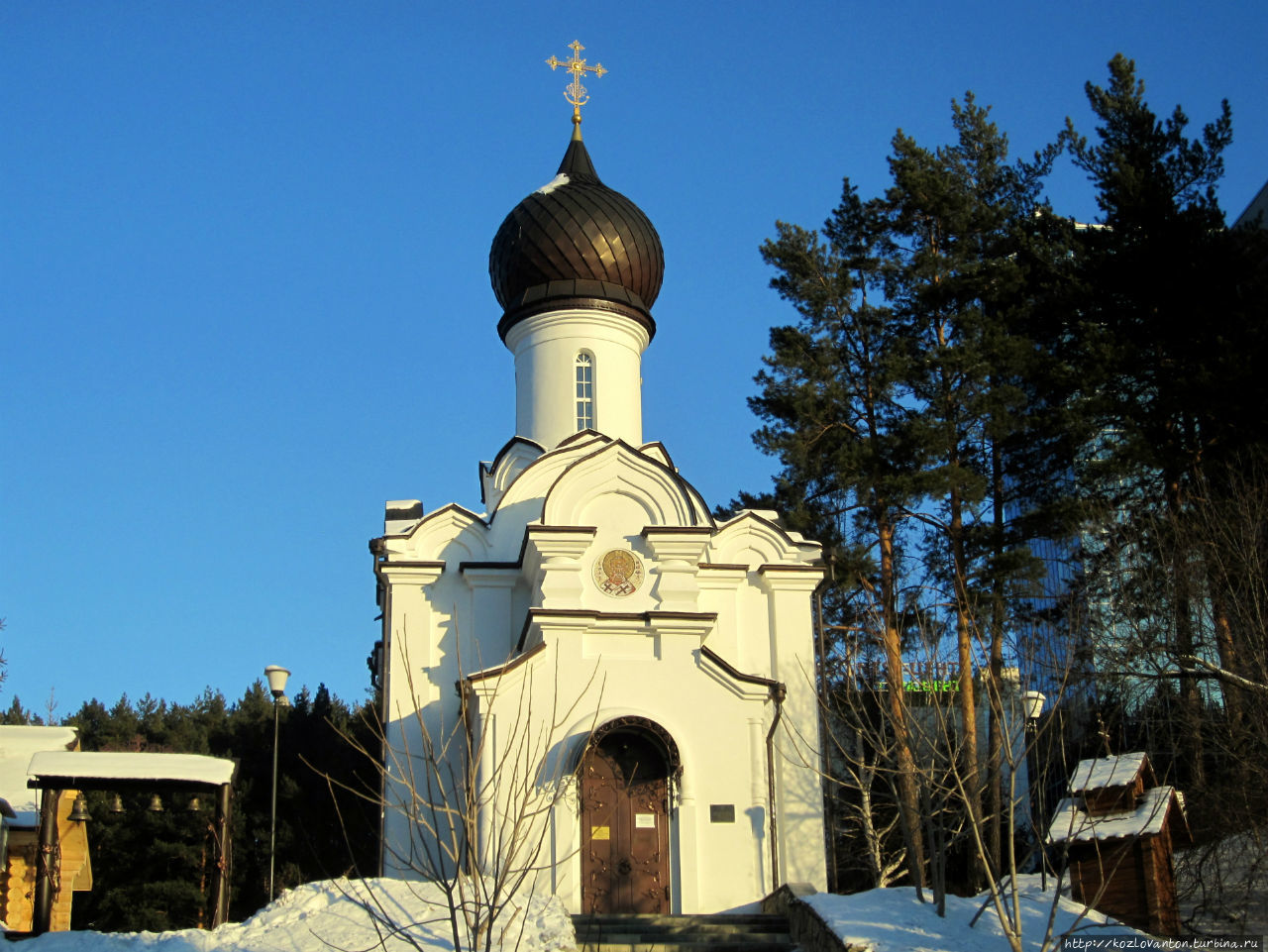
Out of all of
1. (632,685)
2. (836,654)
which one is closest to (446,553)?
(632,685)

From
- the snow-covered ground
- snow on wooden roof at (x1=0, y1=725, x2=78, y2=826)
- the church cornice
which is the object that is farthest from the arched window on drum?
the snow-covered ground

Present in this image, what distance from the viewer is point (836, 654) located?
17.8 metres

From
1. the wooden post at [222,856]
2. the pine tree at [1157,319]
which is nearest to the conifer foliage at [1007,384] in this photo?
the pine tree at [1157,319]

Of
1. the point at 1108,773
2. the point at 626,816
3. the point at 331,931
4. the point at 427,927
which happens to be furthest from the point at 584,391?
the point at 1108,773

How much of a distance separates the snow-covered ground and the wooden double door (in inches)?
109

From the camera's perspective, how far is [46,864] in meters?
10.2

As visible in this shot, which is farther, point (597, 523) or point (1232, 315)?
point (1232, 315)

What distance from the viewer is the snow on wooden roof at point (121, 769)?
33.6ft

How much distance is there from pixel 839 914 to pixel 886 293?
11.9 meters

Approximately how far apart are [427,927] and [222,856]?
1.81 m

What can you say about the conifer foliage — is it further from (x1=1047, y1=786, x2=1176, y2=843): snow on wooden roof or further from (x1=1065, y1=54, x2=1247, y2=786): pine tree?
(x1=1047, y1=786, x2=1176, y2=843): snow on wooden roof

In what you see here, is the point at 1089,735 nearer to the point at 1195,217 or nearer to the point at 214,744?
the point at 1195,217

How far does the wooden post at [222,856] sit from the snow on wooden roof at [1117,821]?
6.07m

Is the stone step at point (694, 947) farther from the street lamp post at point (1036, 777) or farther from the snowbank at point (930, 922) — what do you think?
the street lamp post at point (1036, 777)
